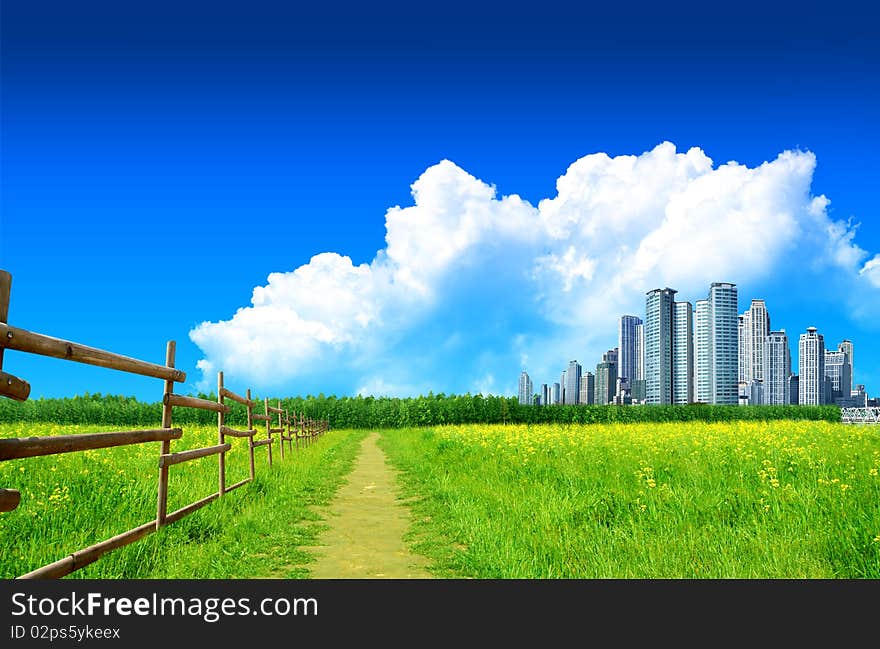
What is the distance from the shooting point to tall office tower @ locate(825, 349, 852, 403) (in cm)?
12581

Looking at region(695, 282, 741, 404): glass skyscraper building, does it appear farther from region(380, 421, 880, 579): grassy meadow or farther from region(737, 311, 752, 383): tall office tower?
region(380, 421, 880, 579): grassy meadow

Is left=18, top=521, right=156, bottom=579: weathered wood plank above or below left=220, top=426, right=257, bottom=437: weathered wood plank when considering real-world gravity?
below

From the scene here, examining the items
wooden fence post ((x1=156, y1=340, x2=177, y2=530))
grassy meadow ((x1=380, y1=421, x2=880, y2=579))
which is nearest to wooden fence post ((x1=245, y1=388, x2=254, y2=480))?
grassy meadow ((x1=380, y1=421, x2=880, y2=579))

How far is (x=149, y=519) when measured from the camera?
8422 mm

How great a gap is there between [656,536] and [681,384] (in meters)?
107

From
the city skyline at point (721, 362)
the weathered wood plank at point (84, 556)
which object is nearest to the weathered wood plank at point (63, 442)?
the weathered wood plank at point (84, 556)

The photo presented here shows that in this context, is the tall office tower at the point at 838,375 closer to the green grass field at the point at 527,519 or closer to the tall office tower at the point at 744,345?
the tall office tower at the point at 744,345

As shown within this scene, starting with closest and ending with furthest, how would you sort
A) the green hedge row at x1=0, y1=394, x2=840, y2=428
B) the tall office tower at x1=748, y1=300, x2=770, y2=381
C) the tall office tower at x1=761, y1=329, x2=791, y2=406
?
the green hedge row at x1=0, y1=394, x2=840, y2=428 → the tall office tower at x1=761, y1=329, x2=791, y2=406 → the tall office tower at x1=748, y1=300, x2=770, y2=381

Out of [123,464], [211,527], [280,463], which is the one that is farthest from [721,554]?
[280,463]

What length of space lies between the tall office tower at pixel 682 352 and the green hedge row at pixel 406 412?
3049cm

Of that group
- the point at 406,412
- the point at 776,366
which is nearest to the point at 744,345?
the point at 776,366

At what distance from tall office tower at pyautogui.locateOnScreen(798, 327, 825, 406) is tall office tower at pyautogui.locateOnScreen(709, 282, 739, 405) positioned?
644 inches
